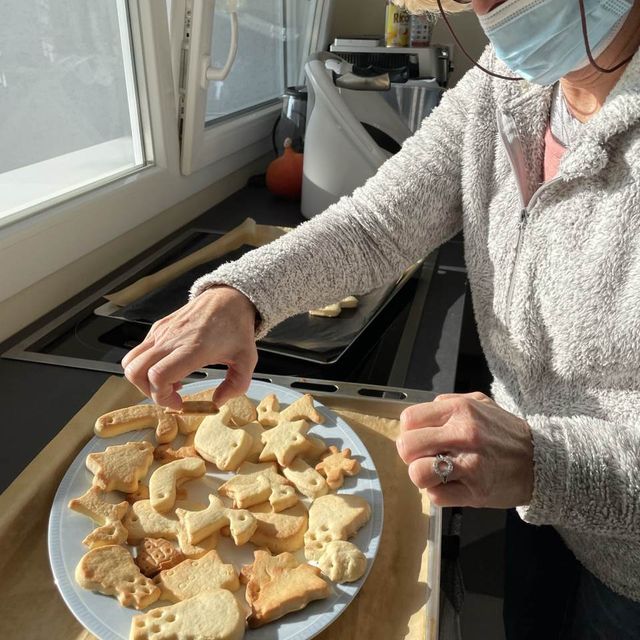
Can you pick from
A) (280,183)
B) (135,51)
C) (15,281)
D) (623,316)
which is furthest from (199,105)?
(623,316)

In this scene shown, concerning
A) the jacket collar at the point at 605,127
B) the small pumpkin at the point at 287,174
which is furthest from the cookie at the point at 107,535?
the small pumpkin at the point at 287,174

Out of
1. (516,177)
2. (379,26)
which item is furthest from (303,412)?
(379,26)

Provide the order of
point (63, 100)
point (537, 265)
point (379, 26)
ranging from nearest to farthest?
point (537, 265)
point (63, 100)
point (379, 26)

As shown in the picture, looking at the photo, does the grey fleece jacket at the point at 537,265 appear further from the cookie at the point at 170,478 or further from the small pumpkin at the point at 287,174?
the small pumpkin at the point at 287,174

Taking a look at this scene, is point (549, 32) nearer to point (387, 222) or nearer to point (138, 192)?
point (387, 222)

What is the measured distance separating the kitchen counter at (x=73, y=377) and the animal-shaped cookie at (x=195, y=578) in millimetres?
229

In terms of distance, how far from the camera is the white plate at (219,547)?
1.69ft

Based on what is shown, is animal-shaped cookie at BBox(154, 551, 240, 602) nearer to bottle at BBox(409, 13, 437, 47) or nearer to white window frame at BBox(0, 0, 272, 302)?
white window frame at BBox(0, 0, 272, 302)

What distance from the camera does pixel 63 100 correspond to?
1.09m

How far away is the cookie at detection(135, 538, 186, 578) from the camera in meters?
0.57

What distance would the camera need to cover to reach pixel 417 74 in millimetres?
1733

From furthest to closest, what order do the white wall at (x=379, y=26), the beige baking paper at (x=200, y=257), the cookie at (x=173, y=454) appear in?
the white wall at (x=379, y=26), the beige baking paper at (x=200, y=257), the cookie at (x=173, y=454)

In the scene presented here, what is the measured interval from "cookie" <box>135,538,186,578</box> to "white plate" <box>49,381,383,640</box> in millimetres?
38

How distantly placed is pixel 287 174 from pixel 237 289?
0.92 m
